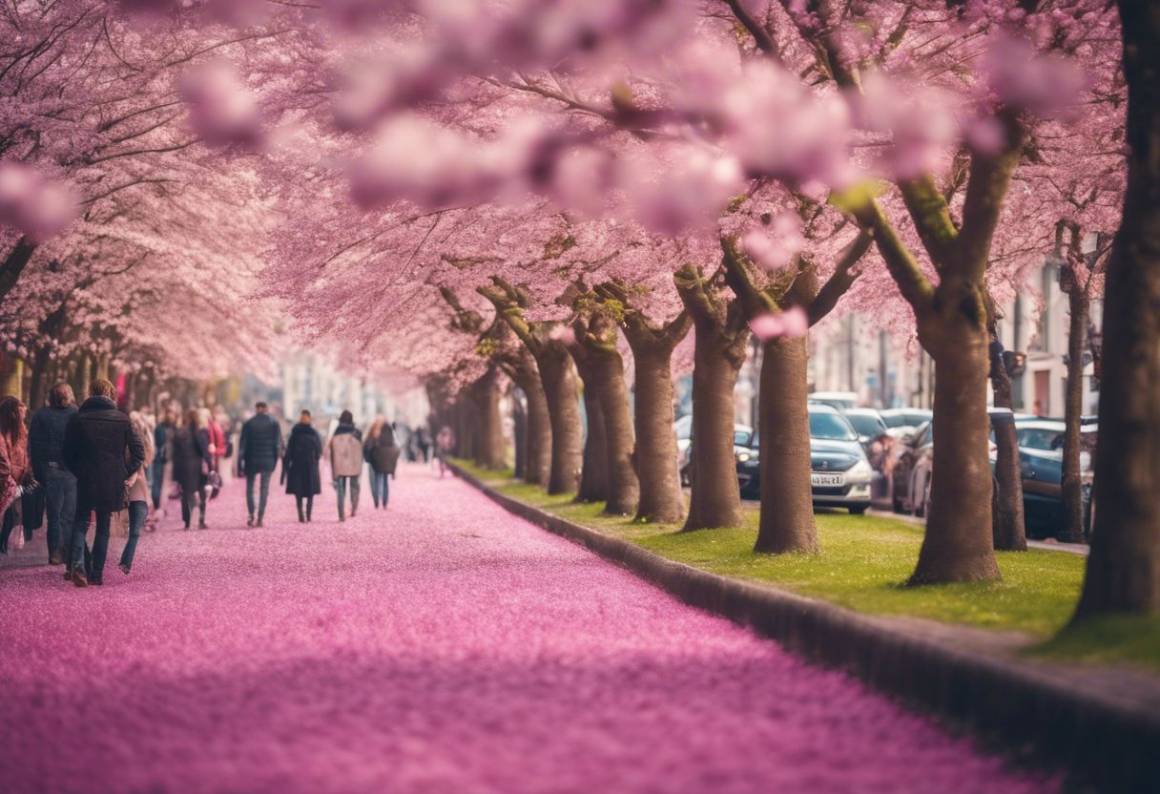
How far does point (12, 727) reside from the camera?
27.8ft

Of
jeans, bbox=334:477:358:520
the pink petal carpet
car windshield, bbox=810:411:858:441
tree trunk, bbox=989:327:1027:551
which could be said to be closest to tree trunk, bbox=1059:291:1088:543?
tree trunk, bbox=989:327:1027:551

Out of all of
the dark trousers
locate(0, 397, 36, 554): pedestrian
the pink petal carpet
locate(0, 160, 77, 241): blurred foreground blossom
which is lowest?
the pink petal carpet

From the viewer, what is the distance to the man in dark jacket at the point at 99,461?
16.8m

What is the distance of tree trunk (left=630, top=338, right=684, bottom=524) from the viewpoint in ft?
82.4

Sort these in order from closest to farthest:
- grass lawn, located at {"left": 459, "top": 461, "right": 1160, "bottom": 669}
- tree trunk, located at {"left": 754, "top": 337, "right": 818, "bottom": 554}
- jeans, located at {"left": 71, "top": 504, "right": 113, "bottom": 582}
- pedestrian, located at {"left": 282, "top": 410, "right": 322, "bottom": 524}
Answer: grass lawn, located at {"left": 459, "top": 461, "right": 1160, "bottom": 669} → jeans, located at {"left": 71, "top": 504, "right": 113, "bottom": 582} → tree trunk, located at {"left": 754, "top": 337, "right": 818, "bottom": 554} → pedestrian, located at {"left": 282, "top": 410, "right": 322, "bottom": 524}

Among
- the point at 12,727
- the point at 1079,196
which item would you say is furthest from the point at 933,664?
the point at 1079,196

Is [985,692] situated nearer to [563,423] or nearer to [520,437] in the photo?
[563,423]

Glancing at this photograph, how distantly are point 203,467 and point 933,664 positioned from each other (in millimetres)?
20209

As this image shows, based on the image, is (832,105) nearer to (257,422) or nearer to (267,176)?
(267,176)

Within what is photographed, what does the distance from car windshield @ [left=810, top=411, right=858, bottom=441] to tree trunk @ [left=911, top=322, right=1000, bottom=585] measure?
19298mm

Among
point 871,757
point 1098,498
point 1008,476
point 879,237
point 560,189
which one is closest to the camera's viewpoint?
point 871,757

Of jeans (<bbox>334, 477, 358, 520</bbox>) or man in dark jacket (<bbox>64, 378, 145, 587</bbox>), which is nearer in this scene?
man in dark jacket (<bbox>64, 378, 145, 587</bbox>)

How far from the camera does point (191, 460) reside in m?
27.3

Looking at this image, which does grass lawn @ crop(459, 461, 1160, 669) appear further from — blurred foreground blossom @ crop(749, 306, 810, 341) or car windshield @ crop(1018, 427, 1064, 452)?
blurred foreground blossom @ crop(749, 306, 810, 341)
